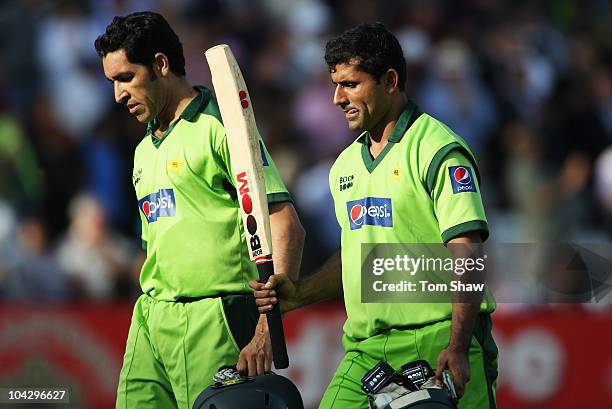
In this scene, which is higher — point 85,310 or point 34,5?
point 34,5

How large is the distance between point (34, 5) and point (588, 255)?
17.0ft

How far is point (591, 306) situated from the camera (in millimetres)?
9703

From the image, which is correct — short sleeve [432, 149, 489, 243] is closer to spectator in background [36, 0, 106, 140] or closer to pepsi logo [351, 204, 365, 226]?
pepsi logo [351, 204, 365, 226]

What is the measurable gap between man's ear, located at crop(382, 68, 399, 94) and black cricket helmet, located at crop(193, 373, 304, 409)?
1.17 meters

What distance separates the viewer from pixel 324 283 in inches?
207

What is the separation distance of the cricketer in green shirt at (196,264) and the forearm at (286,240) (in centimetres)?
7

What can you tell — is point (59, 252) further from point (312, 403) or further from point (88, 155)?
point (312, 403)

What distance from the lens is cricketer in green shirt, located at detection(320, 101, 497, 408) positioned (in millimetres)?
4832

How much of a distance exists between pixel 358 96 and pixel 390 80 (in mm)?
155

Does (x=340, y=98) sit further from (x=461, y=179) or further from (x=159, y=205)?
→ (x=159, y=205)

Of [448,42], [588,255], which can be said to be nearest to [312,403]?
[588,255]

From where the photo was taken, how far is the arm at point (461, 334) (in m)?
4.56

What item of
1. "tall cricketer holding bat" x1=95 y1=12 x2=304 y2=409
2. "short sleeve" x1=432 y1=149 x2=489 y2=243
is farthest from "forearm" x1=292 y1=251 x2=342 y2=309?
"short sleeve" x1=432 y1=149 x2=489 y2=243

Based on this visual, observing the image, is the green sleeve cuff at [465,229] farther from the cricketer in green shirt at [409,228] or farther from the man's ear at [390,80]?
the man's ear at [390,80]
